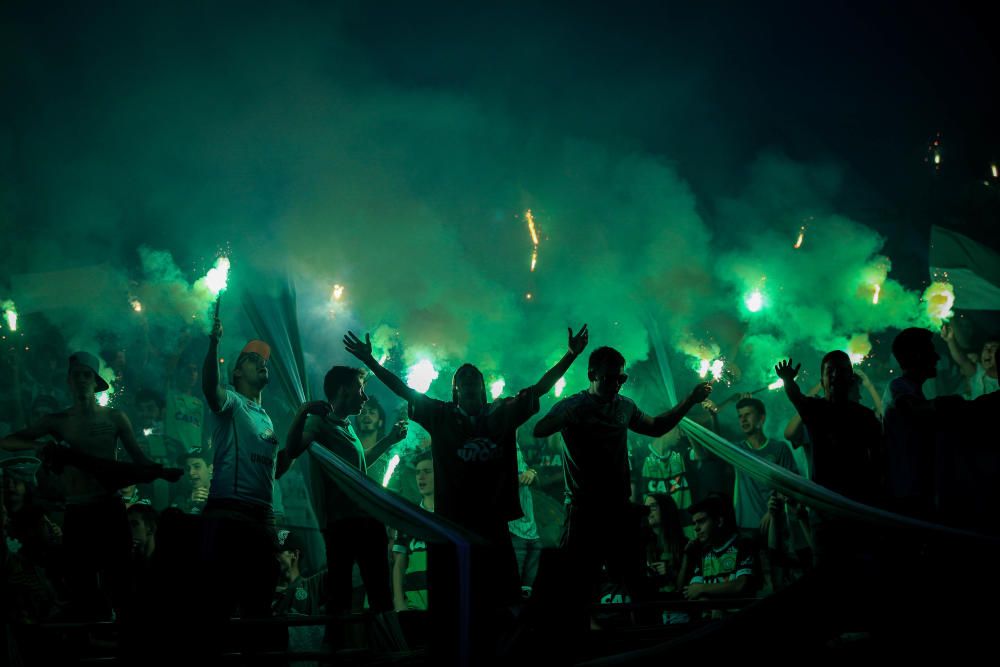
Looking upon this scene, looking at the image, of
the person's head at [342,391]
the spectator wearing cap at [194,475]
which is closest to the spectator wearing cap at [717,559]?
the person's head at [342,391]

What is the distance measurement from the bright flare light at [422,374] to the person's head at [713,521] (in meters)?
9.93

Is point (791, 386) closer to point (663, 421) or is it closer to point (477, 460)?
point (663, 421)

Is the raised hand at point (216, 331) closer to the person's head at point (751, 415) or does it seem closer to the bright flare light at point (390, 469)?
the person's head at point (751, 415)

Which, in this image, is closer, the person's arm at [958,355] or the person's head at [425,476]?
the person's head at [425,476]

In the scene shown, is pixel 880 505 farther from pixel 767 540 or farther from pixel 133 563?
pixel 133 563

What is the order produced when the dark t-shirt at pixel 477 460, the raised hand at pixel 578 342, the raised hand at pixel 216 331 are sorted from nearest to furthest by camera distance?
the dark t-shirt at pixel 477 460, the raised hand at pixel 216 331, the raised hand at pixel 578 342

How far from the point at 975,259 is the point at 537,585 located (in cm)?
1263

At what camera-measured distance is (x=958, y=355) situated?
9758 mm

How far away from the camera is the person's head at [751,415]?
7824mm

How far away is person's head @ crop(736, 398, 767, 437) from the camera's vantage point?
7.82 m

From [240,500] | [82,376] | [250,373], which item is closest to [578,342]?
[250,373]

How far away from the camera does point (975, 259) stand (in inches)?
470

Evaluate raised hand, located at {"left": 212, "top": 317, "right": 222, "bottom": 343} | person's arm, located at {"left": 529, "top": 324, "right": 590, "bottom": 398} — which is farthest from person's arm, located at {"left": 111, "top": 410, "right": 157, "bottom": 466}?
person's arm, located at {"left": 529, "top": 324, "right": 590, "bottom": 398}

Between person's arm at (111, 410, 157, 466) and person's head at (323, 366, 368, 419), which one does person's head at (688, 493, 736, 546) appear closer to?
person's head at (323, 366, 368, 419)
